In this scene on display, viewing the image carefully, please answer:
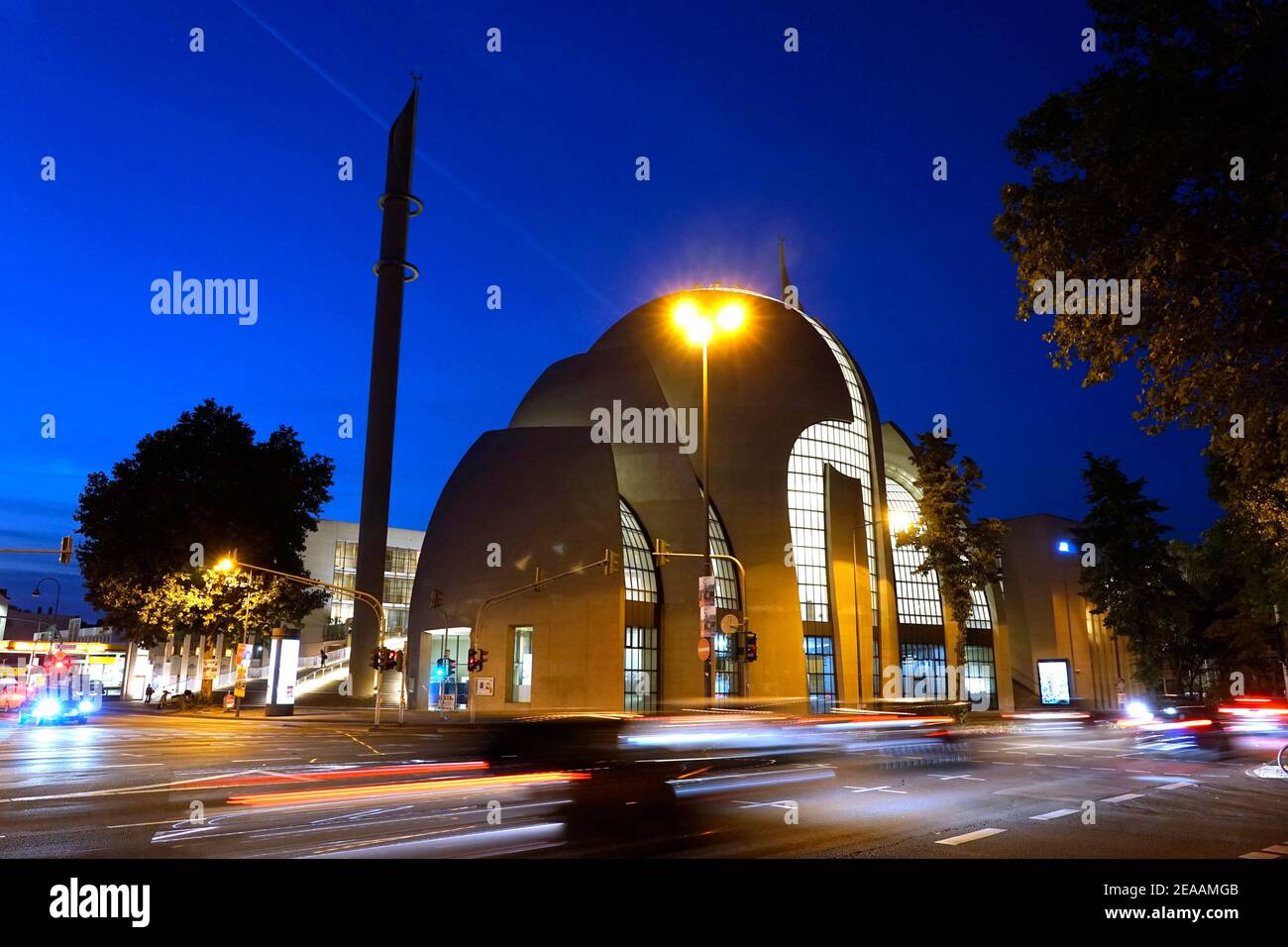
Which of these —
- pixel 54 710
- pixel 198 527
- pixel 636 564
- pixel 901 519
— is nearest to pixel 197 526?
pixel 198 527

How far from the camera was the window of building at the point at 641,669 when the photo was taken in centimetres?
4744

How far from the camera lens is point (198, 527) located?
45.8 meters

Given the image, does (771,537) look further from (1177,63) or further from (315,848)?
(315,848)

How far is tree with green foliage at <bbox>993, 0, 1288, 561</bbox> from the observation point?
12180mm

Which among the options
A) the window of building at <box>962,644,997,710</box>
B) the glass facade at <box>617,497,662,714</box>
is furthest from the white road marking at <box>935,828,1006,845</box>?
the window of building at <box>962,644,997,710</box>

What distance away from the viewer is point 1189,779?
16.4 m

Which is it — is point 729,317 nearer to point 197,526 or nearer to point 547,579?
point 547,579

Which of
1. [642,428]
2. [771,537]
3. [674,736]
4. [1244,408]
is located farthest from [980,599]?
[674,736]

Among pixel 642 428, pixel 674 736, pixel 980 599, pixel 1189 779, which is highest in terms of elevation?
pixel 642 428

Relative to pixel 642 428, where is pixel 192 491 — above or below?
below

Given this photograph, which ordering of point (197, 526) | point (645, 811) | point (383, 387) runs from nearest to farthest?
point (645, 811) → point (197, 526) → point (383, 387)

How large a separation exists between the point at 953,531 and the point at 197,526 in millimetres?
42287

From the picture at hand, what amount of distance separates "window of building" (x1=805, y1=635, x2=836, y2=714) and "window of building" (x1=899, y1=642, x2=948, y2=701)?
7.90 metres
